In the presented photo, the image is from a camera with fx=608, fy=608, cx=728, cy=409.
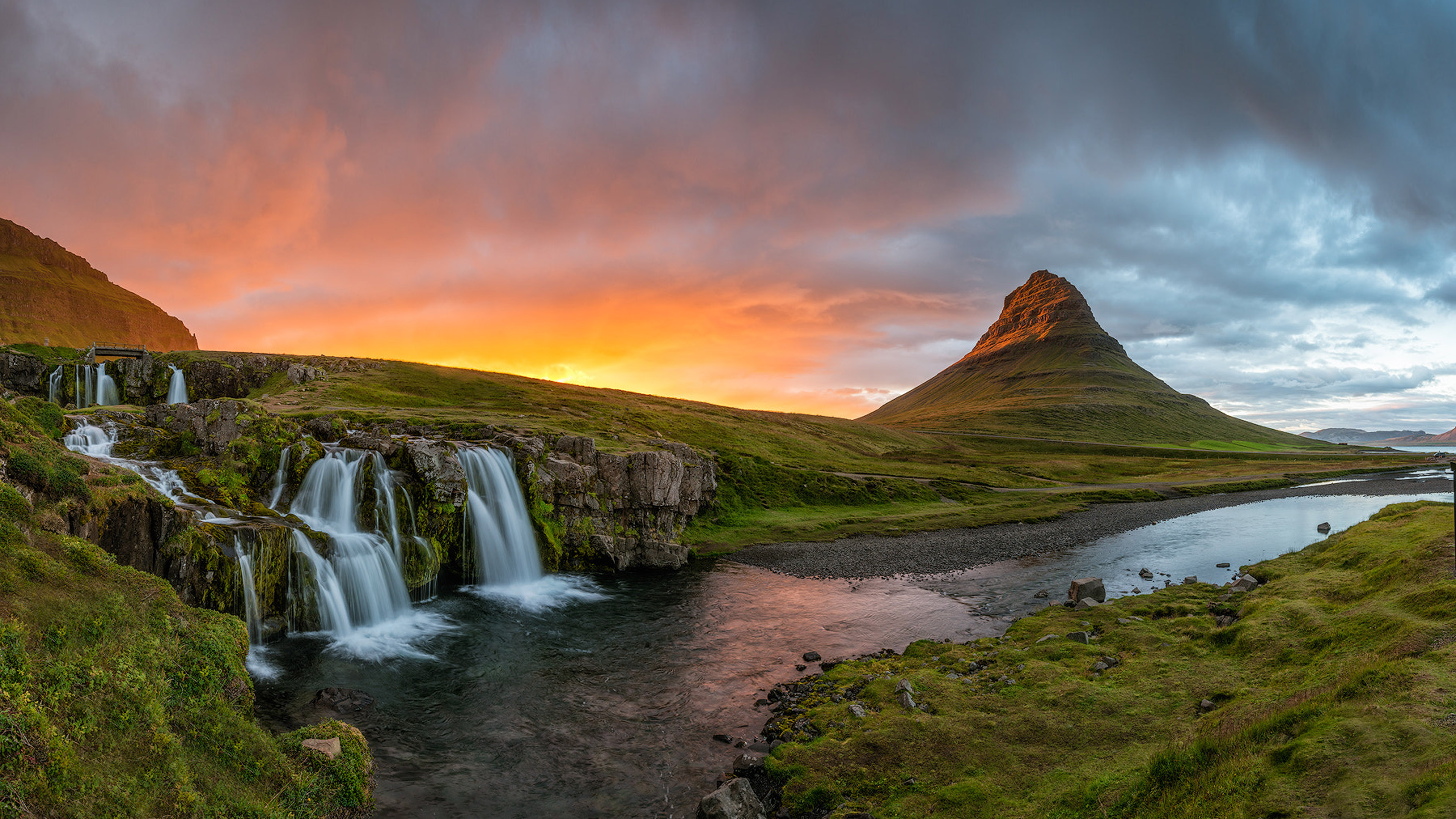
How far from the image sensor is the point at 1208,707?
17.5 meters

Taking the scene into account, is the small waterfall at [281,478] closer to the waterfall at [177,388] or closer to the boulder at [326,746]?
the boulder at [326,746]

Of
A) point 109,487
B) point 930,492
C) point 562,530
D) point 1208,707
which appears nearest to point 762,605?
point 562,530

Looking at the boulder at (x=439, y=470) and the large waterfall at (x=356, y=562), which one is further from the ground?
the boulder at (x=439, y=470)

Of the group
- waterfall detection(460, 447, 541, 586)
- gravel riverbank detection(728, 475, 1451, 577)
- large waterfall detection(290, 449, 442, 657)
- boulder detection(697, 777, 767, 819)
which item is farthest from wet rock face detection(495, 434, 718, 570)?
boulder detection(697, 777, 767, 819)

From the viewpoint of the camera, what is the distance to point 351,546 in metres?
33.1

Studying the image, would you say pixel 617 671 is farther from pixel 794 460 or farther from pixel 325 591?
pixel 794 460

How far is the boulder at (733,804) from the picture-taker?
49.7ft

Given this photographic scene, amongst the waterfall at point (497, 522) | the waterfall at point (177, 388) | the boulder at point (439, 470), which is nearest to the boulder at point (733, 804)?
the waterfall at point (497, 522)

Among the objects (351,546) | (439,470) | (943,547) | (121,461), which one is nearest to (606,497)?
(439,470)

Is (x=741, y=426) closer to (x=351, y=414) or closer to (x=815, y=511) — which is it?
(x=815, y=511)

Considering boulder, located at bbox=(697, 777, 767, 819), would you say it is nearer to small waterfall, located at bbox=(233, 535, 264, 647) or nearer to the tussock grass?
the tussock grass

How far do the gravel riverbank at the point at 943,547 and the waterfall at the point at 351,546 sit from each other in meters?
27.5

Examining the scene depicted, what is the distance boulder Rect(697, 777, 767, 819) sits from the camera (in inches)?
597

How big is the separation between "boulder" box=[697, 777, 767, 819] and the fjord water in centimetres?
147
